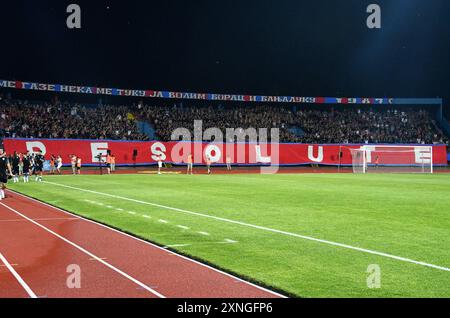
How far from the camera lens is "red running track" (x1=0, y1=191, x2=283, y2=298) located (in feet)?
22.1

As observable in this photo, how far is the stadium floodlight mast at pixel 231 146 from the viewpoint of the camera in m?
54.1

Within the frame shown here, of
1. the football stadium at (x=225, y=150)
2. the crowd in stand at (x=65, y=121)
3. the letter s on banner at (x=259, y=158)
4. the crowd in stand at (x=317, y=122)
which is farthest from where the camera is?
the crowd in stand at (x=317, y=122)

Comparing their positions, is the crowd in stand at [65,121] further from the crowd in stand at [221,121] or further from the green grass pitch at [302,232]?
the green grass pitch at [302,232]

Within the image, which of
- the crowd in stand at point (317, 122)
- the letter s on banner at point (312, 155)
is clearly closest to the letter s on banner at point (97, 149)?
the crowd in stand at point (317, 122)

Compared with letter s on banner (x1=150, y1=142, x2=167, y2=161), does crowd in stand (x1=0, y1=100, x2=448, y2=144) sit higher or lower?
higher

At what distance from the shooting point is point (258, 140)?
6034cm

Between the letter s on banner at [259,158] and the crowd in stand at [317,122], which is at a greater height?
the crowd in stand at [317,122]

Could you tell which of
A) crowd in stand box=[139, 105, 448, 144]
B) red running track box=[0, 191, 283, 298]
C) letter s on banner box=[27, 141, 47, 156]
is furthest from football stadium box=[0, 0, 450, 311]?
crowd in stand box=[139, 105, 448, 144]

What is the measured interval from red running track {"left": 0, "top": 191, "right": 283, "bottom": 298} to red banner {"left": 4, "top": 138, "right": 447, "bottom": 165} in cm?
3330

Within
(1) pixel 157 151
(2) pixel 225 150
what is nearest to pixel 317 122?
(2) pixel 225 150

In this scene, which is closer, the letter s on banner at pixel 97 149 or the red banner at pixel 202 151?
the red banner at pixel 202 151

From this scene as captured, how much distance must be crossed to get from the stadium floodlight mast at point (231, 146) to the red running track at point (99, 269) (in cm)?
4159

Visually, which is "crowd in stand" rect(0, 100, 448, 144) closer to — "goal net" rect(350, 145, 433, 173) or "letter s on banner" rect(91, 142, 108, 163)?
"letter s on banner" rect(91, 142, 108, 163)

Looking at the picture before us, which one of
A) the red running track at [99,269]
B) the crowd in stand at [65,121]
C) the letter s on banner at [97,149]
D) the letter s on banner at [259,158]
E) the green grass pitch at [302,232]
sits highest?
the crowd in stand at [65,121]
